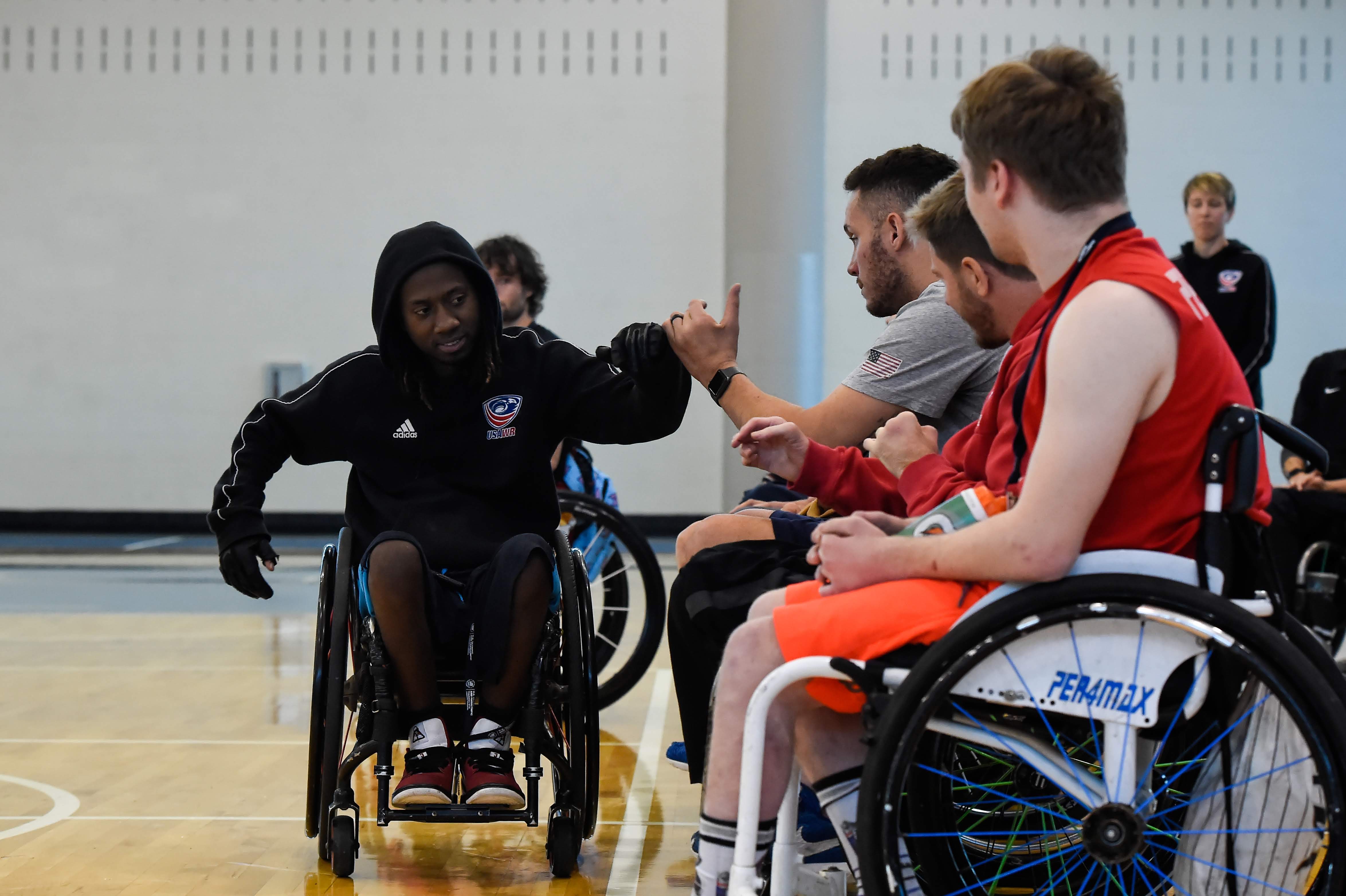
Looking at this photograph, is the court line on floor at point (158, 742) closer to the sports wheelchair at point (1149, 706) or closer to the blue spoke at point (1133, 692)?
the sports wheelchair at point (1149, 706)

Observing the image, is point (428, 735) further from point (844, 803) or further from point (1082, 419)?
point (1082, 419)

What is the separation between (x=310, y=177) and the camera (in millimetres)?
7176

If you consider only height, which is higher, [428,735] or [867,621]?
[867,621]

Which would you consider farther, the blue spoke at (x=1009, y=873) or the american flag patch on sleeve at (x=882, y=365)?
the american flag patch on sleeve at (x=882, y=365)

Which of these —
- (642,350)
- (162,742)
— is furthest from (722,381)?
(162,742)

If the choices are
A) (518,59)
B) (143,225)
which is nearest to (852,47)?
(518,59)

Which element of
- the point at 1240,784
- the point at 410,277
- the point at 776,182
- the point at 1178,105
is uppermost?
the point at 1178,105

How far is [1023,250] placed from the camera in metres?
1.41

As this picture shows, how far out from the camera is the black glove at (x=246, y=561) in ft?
6.84

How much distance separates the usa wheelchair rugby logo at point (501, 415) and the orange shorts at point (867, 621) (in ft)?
2.99

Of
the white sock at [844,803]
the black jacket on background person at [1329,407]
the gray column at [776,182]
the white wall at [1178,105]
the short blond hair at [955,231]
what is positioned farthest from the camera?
the white wall at [1178,105]

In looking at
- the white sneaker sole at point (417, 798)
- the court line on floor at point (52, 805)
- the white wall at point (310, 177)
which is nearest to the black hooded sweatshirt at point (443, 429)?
the white sneaker sole at point (417, 798)

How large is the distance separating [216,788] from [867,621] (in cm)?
170

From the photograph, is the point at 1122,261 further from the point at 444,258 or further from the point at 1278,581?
the point at 444,258
